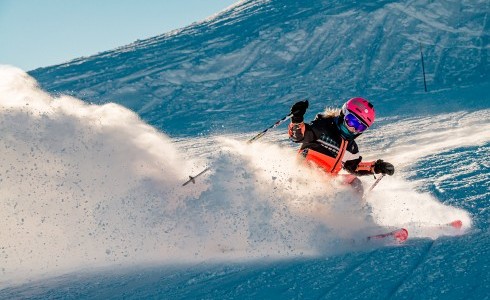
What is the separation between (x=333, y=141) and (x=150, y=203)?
2.32 m

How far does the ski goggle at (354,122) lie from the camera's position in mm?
6488

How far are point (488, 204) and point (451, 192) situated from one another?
3.34 feet

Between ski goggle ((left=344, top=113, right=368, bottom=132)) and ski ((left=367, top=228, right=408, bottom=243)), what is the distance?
144 cm

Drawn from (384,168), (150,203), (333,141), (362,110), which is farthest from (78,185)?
(384,168)

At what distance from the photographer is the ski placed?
5.38 meters

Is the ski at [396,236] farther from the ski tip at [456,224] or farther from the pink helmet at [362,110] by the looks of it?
the pink helmet at [362,110]

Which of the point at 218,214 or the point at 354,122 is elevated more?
the point at 354,122

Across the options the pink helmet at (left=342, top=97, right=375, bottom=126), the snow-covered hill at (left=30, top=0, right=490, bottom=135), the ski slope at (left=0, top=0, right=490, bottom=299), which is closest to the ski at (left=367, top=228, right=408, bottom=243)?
the ski slope at (left=0, top=0, right=490, bottom=299)

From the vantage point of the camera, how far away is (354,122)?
6.52m

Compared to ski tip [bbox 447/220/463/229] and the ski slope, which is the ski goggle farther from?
ski tip [bbox 447/220/463/229]

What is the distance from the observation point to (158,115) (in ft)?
93.7

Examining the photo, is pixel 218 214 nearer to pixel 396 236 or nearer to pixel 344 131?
pixel 344 131

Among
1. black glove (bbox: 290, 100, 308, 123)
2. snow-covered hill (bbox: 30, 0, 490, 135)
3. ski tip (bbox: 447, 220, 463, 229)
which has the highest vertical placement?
snow-covered hill (bbox: 30, 0, 490, 135)

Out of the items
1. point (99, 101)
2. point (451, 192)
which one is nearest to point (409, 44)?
point (99, 101)
